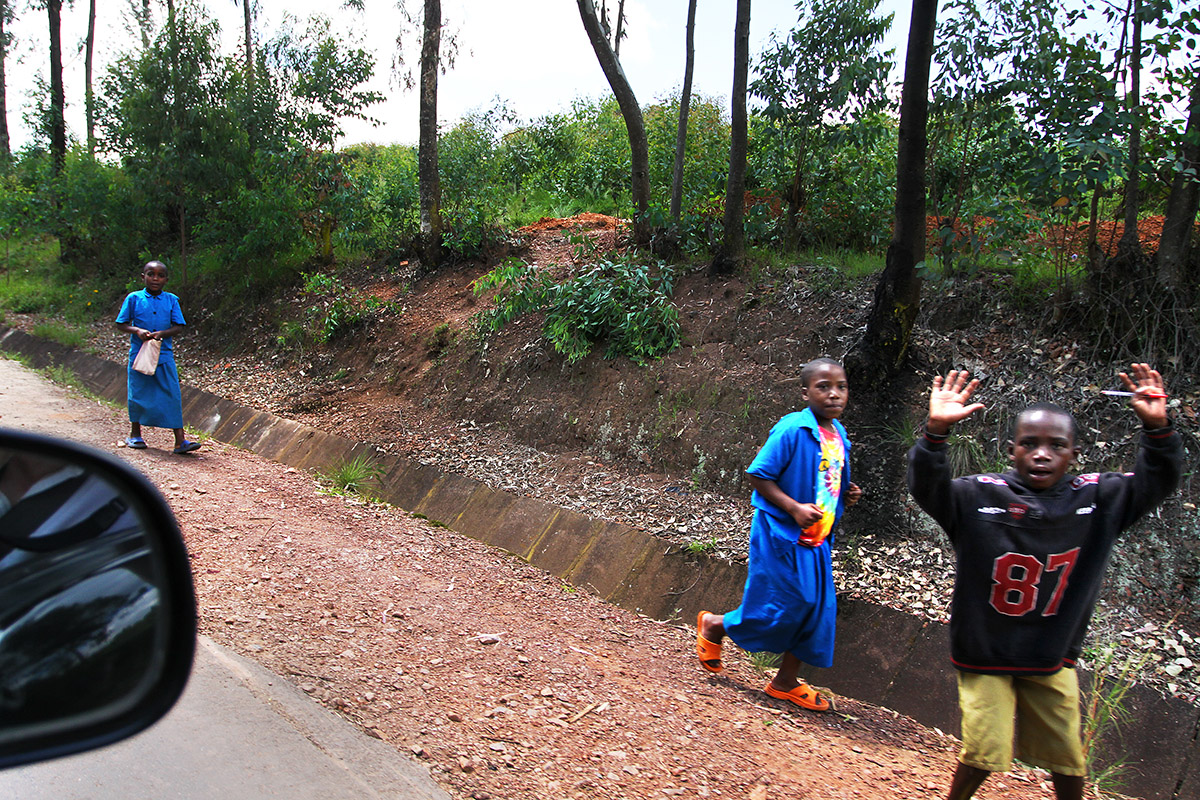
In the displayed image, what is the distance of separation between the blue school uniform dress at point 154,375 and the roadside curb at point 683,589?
5.56ft

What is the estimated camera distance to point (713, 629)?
505 centimetres

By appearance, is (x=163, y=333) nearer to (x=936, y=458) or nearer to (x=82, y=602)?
(x=936, y=458)

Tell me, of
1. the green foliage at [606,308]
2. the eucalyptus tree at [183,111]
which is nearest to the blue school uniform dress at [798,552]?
the green foliage at [606,308]

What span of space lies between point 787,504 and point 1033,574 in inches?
53.0

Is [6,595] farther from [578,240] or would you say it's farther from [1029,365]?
[578,240]

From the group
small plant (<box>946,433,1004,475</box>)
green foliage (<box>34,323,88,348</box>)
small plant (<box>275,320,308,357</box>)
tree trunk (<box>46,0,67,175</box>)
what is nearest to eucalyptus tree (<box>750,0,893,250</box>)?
small plant (<box>946,433,1004,475</box>)

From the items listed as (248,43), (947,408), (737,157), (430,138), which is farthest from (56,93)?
(947,408)

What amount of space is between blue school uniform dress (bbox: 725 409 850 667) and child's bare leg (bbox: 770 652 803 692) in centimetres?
6

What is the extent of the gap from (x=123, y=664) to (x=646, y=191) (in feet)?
33.7

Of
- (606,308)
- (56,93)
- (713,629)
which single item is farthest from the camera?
(56,93)

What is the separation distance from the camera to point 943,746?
15.0ft

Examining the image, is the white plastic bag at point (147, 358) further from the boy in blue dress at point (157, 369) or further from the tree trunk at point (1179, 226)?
the tree trunk at point (1179, 226)

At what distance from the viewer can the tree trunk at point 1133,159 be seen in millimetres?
6055

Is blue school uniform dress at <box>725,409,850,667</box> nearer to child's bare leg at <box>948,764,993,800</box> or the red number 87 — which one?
child's bare leg at <box>948,764,993,800</box>
